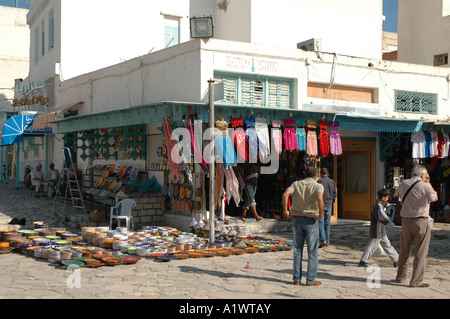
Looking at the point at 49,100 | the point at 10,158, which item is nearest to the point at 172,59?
the point at 49,100

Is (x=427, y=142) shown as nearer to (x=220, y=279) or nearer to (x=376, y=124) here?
(x=376, y=124)

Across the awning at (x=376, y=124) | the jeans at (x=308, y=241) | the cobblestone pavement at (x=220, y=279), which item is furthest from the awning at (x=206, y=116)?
the jeans at (x=308, y=241)

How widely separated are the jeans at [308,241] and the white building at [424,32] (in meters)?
14.8

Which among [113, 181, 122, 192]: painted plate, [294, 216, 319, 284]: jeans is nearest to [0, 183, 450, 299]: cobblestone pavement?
[294, 216, 319, 284]: jeans

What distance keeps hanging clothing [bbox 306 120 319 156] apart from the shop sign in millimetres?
1563

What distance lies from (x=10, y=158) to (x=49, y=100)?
14.2 m

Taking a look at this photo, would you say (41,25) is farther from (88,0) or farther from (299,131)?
(299,131)

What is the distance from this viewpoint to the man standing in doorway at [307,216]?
7.35 m

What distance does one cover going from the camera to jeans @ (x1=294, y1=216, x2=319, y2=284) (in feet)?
24.2

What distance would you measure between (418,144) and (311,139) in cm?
380

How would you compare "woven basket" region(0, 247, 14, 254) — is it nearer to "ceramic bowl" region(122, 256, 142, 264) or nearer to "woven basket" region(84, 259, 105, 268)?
"woven basket" region(84, 259, 105, 268)

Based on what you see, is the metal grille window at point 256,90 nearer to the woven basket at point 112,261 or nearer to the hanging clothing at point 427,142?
the hanging clothing at point 427,142

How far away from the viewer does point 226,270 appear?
8641 millimetres

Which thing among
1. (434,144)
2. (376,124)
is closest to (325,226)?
(376,124)
